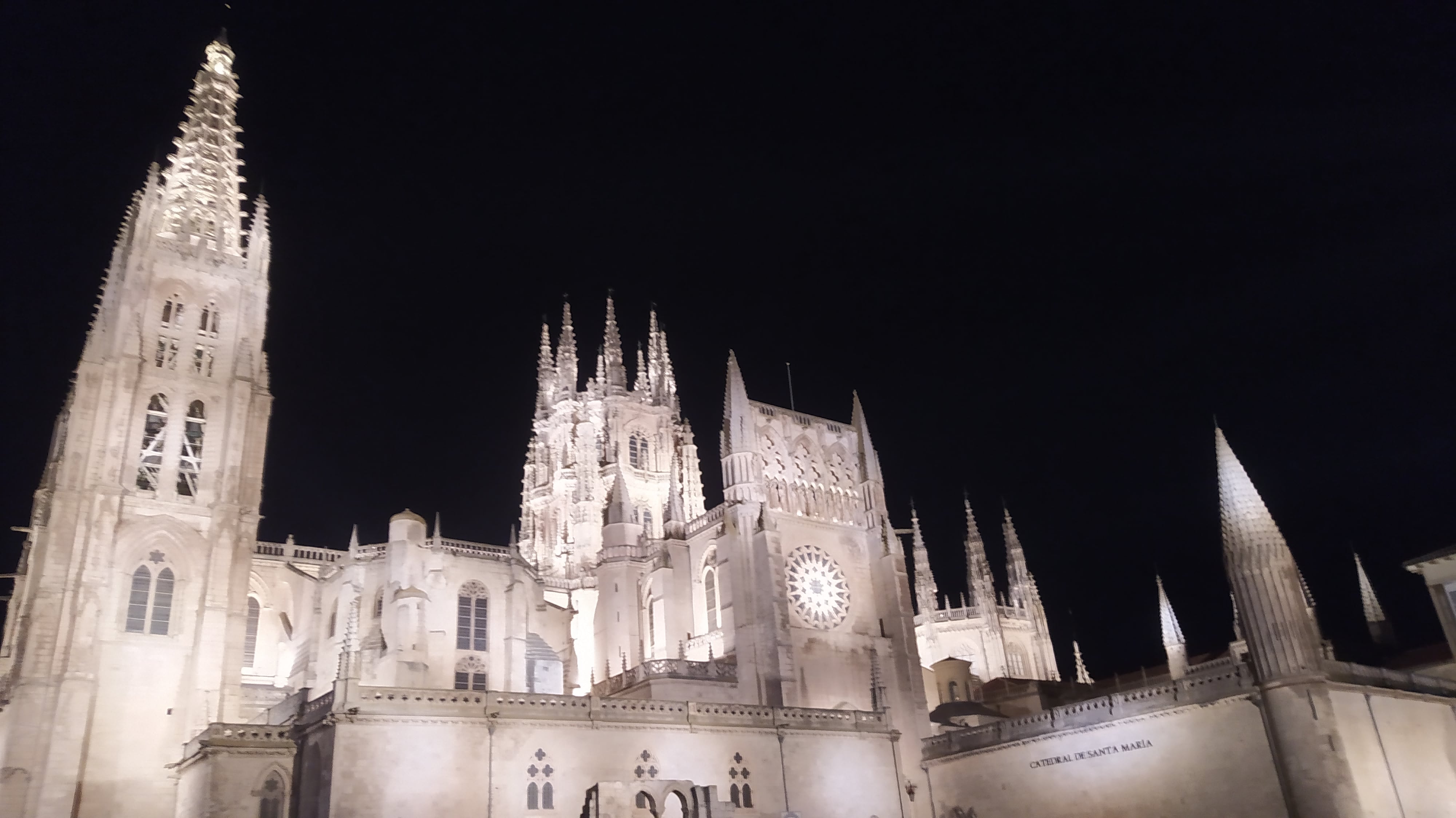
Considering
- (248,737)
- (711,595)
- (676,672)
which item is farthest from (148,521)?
(711,595)

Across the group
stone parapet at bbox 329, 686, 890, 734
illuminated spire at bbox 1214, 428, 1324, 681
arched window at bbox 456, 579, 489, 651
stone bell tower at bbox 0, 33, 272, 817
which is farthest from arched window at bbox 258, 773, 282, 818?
illuminated spire at bbox 1214, 428, 1324, 681

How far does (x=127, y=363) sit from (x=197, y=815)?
19.4m

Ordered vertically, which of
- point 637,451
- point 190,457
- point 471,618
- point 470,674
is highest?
point 637,451

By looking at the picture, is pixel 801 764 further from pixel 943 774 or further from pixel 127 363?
pixel 127 363

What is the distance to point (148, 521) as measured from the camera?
126ft

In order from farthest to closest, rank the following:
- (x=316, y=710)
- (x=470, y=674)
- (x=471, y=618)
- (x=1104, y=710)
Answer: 1. (x=471, y=618)
2. (x=470, y=674)
3. (x=1104, y=710)
4. (x=316, y=710)

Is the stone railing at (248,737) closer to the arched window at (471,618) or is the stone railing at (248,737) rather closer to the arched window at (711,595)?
the arched window at (471,618)

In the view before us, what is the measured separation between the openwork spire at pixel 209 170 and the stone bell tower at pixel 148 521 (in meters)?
0.11

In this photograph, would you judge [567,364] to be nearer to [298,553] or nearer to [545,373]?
[545,373]

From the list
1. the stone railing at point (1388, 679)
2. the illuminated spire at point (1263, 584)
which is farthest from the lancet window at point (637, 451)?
the stone railing at point (1388, 679)

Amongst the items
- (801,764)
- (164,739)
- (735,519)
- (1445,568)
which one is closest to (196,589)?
(164,739)

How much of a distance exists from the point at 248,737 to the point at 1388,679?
3483 centimetres

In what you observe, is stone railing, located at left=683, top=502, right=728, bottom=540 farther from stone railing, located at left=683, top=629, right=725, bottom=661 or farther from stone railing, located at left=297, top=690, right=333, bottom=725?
stone railing, located at left=297, top=690, right=333, bottom=725

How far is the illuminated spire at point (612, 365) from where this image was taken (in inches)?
2459
